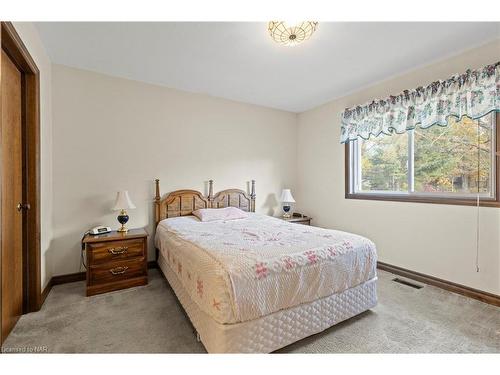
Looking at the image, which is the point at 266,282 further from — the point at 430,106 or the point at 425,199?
the point at 430,106

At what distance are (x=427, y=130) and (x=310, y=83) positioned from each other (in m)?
1.46

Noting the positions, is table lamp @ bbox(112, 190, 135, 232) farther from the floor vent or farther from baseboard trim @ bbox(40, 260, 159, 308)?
the floor vent

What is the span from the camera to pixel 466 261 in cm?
233

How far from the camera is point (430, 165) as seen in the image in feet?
8.72

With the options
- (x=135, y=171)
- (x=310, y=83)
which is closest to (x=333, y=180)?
(x=310, y=83)

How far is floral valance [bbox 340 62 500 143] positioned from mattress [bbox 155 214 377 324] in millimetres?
1584

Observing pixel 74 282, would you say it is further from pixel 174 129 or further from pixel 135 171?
pixel 174 129

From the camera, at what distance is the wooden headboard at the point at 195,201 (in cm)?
308

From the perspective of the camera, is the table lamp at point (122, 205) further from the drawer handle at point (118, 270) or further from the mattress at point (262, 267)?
the mattress at point (262, 267)

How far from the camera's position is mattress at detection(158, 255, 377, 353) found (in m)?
1.36

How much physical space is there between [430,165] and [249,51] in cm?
232

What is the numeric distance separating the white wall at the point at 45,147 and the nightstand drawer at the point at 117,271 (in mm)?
444

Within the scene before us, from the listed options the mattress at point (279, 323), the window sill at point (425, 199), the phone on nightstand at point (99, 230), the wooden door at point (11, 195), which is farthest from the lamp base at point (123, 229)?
the window sill at point (425, 199)

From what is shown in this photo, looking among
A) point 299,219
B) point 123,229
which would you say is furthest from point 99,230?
point 299,219
